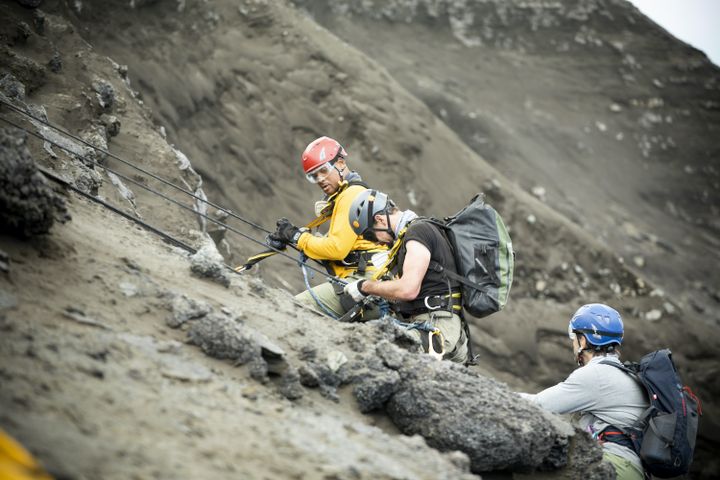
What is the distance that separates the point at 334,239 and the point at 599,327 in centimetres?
234

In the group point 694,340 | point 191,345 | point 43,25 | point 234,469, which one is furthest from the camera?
point 694,340

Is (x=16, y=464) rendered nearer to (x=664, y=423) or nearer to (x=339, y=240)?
(x=339, y=240)

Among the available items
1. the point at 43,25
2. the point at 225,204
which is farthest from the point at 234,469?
the point at 225,204

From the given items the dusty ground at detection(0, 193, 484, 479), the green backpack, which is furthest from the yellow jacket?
the dusty ground at detection(0, 193, 484, 479)

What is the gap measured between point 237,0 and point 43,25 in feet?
21.8

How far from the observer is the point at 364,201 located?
5.81 metres

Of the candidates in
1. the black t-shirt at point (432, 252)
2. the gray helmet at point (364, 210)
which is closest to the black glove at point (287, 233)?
the gray helmet at point (364, 210)

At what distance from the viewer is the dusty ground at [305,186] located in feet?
9.21

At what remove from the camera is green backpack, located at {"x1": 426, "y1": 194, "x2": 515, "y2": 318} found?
5.40 metres

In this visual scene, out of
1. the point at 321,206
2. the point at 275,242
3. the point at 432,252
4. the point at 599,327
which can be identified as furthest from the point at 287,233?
the point at 599,327

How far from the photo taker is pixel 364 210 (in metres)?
5.80

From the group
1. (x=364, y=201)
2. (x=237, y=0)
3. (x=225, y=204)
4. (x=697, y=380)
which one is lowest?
(x=697, y=380)

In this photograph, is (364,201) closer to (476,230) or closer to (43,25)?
(476,230)

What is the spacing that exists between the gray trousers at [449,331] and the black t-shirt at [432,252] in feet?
0.61
